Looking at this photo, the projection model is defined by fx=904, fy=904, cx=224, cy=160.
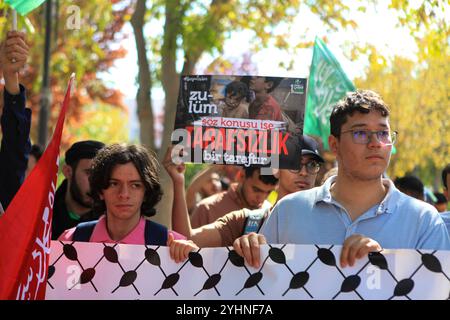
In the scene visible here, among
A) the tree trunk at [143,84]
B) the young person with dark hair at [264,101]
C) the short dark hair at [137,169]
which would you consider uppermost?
the tree trunk at [143,84]

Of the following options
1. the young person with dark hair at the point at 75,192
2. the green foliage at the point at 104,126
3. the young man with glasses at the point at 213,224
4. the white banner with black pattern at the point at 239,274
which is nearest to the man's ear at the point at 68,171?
the young person with dark hair at the point at 75,192

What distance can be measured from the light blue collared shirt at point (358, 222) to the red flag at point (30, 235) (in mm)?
984

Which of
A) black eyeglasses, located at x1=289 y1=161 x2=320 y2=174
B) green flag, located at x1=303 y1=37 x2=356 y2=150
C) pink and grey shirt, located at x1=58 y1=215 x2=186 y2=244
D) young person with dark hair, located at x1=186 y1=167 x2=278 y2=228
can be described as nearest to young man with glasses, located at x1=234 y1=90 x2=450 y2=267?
pink and grey shirt, located at x1=58 y1=215 x2=186 y2=244

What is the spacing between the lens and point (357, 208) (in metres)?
3.90

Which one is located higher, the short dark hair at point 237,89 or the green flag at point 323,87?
the green flag at point 323,87

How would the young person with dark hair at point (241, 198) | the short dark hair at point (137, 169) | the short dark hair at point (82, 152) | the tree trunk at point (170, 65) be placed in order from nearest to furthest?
the short dark hair at point (137, 169) < the short dark hair at point (82, 152) < the young person with dark hair at point (241, 198) < the tree trunk at point (170, 65)

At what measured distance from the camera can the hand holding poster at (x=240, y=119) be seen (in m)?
4.96

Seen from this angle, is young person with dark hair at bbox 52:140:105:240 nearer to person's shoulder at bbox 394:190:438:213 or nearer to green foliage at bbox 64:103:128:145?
person's shoulder at bbox 394:190:438:213

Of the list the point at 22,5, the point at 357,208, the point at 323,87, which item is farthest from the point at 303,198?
the point at 323,87

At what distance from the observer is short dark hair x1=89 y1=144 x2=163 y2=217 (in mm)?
4523

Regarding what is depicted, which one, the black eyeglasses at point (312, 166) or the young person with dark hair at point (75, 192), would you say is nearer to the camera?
the young person with dark hair at point (75, 192)

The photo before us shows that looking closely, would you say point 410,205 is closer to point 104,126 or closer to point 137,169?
point 137,169

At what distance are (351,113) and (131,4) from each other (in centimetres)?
1133

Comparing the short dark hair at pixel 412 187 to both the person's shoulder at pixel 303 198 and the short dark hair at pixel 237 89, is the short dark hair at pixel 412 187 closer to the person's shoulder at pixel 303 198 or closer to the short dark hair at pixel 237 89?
the short dark hair at pixel 237 89
